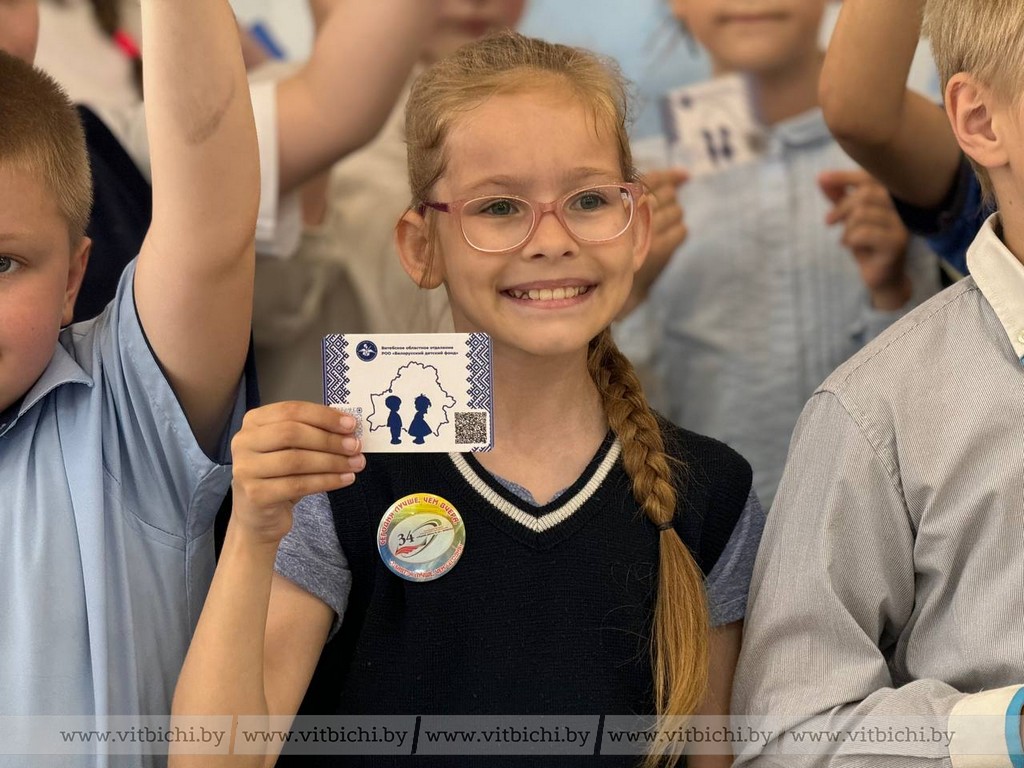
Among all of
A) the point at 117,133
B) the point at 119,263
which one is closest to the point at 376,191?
the point at 117,133

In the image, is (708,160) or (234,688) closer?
(234,688)

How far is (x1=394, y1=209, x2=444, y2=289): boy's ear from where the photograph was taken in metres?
1.60

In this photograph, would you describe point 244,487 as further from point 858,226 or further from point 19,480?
point 858,226

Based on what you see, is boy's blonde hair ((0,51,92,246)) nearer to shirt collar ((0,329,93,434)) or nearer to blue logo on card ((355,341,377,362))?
shirt collar ((0,329,93,434))

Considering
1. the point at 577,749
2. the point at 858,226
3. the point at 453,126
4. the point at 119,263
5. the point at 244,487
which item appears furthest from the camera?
the point at 858,226

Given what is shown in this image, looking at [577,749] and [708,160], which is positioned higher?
[708,160]

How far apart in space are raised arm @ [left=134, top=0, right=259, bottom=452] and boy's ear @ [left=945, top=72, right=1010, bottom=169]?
85cm

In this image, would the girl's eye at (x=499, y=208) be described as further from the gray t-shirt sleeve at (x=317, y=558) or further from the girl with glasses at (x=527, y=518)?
the gray t-shirt sleeve at (x=317, y=558)

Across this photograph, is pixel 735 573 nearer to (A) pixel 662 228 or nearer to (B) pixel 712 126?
(A) pixel 662 228

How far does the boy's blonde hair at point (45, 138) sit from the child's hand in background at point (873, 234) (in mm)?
1420

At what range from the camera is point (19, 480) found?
1.46 meters

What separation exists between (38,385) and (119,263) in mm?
454

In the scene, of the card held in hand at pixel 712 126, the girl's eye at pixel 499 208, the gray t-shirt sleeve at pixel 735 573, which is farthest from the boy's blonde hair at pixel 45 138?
the card held in hand at pixel 712 126

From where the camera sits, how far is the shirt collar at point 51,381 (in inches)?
57.6
